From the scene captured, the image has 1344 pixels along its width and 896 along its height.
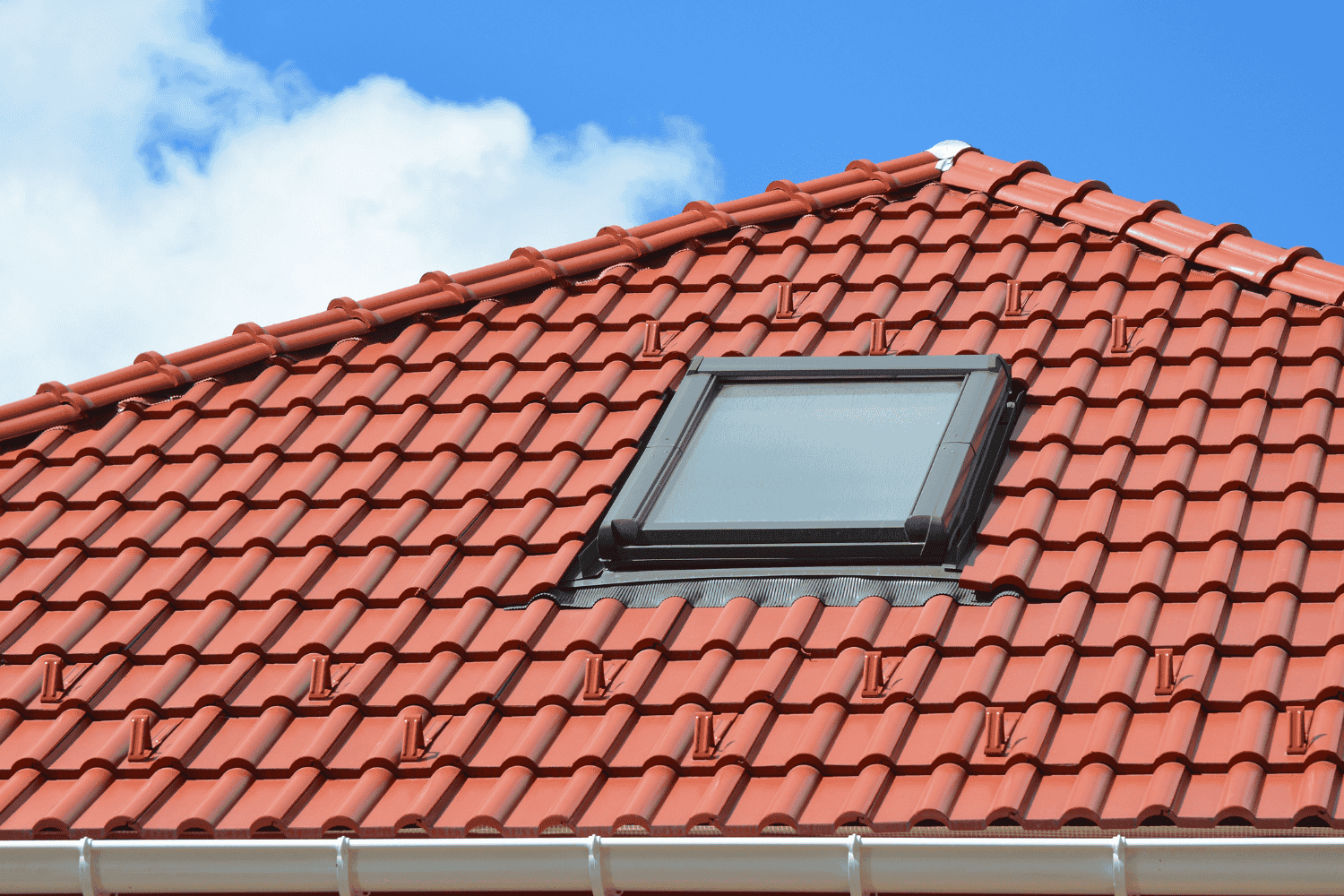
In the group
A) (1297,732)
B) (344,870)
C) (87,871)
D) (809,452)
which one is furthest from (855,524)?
(87,871)

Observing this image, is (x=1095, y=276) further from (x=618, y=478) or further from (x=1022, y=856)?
(x=1022, y=856)

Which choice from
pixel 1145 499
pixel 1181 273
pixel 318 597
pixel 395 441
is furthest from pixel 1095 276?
pixel 318 597

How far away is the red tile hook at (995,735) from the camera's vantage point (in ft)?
14.0

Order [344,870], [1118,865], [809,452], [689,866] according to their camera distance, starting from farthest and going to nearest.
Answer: [809,452], [344,870], [689,866], [1118,865]

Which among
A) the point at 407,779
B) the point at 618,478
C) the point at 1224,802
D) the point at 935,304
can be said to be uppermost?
the point at 935,304

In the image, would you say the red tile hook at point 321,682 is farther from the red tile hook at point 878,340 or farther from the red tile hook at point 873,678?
the red tile hook at point 878,340

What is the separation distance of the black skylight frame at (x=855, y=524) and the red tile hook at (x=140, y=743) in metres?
1.39

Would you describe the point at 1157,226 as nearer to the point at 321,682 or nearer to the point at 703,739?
the point at 703,739

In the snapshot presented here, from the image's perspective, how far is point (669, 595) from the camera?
16.6ft

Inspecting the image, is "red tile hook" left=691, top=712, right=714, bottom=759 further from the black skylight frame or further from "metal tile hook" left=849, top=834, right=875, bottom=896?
the black skylight frame

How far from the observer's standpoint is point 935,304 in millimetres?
6391

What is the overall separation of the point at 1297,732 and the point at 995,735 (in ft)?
2.30

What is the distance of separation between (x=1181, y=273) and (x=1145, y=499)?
1.61 m

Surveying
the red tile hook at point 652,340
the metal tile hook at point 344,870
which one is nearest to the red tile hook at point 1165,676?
the metal tile hook at point 344,870
